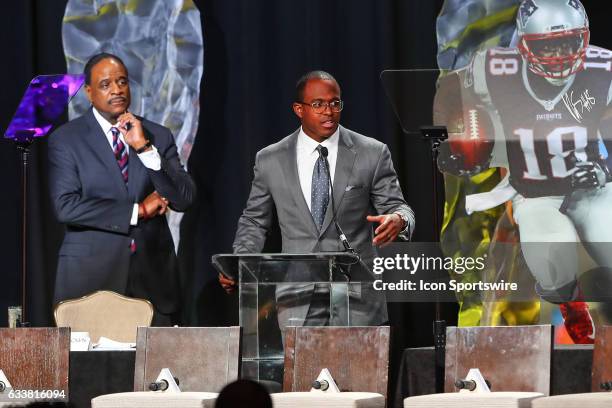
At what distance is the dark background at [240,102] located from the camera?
6.35 meters

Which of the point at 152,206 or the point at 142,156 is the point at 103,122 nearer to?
the point at 142,156

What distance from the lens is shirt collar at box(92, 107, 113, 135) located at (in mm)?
6426

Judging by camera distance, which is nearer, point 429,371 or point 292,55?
point 429,371

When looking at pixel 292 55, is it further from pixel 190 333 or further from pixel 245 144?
pixel 190 333

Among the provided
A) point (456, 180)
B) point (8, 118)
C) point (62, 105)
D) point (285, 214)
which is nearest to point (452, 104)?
point (456, 180)

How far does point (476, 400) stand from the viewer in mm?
4043

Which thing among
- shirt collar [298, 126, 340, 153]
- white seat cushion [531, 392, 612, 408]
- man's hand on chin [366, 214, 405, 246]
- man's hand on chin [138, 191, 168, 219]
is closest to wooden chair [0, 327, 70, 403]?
man's hand on chin [366, 214, 405, 246]

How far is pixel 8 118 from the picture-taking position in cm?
664

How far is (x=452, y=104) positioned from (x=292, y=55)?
116 cm

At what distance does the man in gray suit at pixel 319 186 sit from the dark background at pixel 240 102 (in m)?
0.75

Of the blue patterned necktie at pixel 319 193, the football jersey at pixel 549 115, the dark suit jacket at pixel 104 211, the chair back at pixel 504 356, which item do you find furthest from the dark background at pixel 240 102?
the chair back at pixel 504 356

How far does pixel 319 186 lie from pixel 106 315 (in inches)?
49.4

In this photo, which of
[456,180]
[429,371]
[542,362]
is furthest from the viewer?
[456,180]

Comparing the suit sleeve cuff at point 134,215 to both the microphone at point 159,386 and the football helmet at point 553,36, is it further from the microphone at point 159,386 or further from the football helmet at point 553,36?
the football helmet at point 553,36
